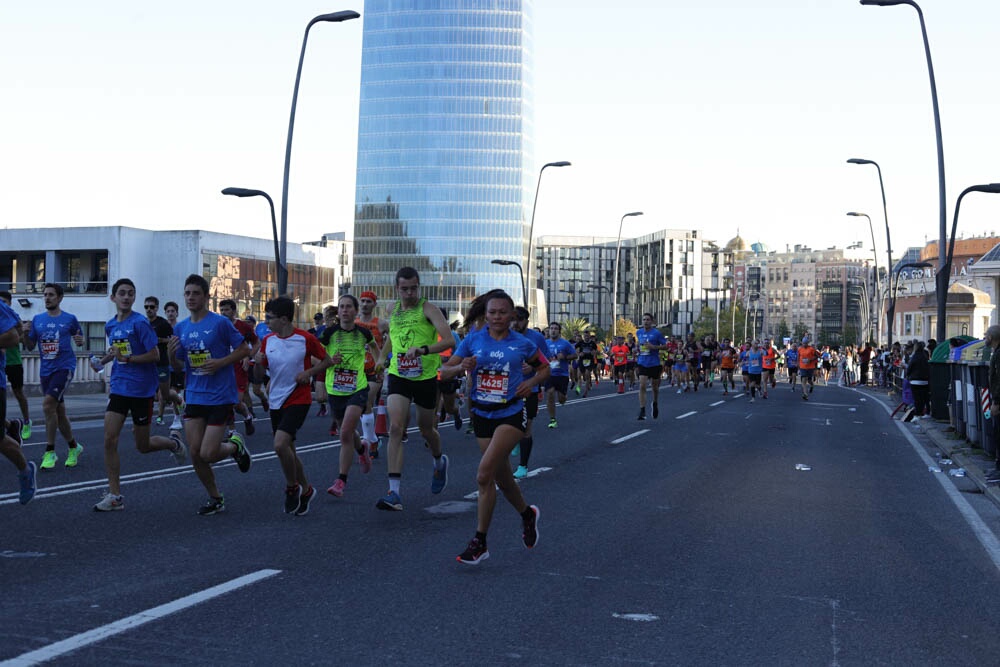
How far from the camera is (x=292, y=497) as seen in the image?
888 cm

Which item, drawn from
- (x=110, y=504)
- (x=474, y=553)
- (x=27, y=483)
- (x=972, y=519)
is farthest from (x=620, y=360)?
(x=474, y=553)

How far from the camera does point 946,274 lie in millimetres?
26641

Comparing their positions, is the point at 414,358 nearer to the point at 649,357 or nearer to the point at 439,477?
the point at 439,477

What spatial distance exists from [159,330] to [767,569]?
915 cm

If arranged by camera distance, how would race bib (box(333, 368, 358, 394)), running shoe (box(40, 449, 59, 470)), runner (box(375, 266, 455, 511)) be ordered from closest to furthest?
runner (box(375, 266, 455, 511)) < race bib (box(333, 368, 358, 394)) < running shoe (box(40, 449, 59, 470))

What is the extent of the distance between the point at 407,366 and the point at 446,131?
14230cm

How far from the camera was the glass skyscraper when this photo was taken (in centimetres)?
14938

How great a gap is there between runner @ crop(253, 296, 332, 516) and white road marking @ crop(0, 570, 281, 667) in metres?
2.24

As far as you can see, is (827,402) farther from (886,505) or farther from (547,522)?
(547,522)

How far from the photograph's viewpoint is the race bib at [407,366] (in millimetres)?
9727

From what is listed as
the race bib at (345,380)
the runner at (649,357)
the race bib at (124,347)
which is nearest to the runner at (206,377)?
the race bib at (124,347)

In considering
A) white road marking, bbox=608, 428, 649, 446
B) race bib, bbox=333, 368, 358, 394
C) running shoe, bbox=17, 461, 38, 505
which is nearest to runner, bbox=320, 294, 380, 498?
race bib, bbox=333, 368, 358, 394

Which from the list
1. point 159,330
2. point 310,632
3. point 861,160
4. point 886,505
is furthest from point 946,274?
point 310,632

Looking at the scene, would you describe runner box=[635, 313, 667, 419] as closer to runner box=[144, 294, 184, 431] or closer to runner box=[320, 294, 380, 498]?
runner box=[144, 294, 184, 431]
